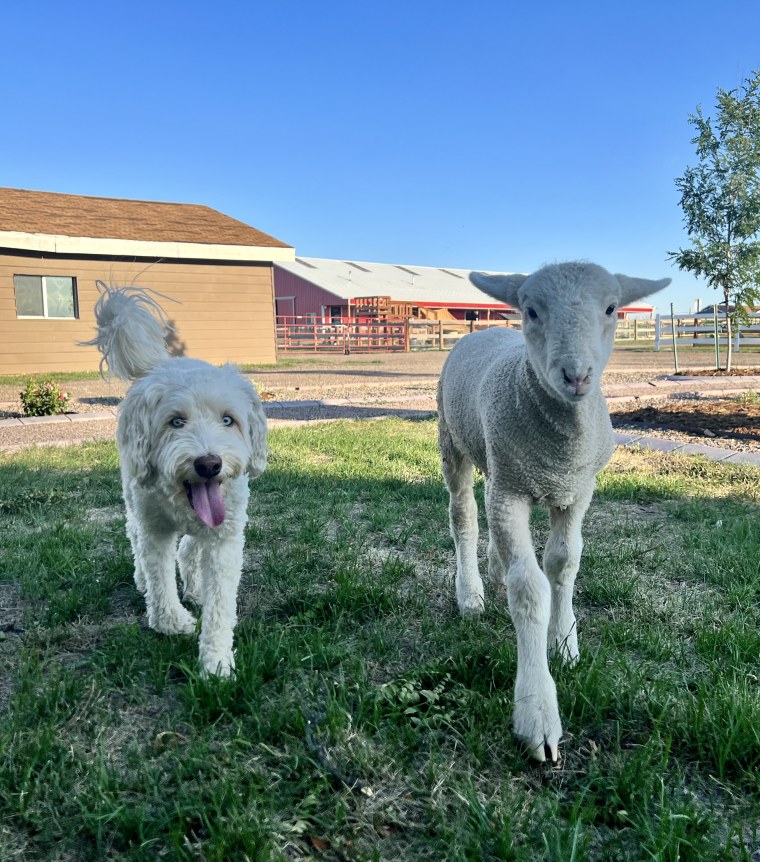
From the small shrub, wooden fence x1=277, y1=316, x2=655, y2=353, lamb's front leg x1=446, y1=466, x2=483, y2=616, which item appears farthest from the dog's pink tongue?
wooden fence x1=277, y1=316, x2=655, y2=353

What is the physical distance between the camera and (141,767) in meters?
2.05

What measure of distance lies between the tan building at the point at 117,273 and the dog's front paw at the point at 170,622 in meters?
14.5

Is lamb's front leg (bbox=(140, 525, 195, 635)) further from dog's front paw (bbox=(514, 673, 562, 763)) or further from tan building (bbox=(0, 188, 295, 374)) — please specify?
tan building (bbox=(0, 188, 295, 374))

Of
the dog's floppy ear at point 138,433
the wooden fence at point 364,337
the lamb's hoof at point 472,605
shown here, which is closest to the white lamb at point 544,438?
the lamb's hoof at point 472,605

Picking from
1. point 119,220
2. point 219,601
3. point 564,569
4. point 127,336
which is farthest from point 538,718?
point 119,220

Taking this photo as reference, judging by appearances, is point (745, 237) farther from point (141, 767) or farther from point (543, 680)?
point (141, 767)

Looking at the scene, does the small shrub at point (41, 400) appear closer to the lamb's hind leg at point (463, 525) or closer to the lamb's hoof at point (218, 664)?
the lamb's hind leg at point (463, 525)

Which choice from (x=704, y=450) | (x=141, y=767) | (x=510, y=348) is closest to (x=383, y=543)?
(x=510, y=348)

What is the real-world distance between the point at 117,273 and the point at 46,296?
6.75ft

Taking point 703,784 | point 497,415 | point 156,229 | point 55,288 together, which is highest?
point 156,229

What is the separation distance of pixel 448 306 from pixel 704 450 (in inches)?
1437

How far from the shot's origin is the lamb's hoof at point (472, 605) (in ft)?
10.5

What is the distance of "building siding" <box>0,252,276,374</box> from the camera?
17141mm

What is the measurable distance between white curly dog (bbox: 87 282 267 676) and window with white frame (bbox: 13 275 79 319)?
16.6 m
